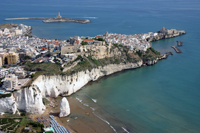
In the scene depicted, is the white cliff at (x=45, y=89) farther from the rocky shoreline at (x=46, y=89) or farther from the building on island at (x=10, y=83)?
the building on island at (x=10, y=83)

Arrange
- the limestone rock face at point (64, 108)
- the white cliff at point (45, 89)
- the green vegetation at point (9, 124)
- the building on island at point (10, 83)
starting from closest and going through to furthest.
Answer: the green vegetation at point (9, 124), the white cliff at point (45, 89), the building on island at point (10, 83), the limestone rock face at point (64, 108)

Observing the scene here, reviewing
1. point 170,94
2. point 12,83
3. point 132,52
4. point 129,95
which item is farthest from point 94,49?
point 12,83

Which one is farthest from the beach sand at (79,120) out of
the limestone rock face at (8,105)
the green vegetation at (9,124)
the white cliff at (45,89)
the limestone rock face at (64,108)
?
the green vegetation at (9,124)

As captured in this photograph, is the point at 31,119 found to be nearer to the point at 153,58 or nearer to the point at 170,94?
the point at 170,94

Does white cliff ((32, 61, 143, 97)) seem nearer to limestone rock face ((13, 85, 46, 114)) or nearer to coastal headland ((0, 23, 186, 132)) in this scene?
coastal headland ((0, 23, 186, 132))

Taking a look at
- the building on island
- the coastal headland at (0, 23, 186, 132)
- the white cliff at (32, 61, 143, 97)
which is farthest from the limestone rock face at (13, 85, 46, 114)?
the white cliff at (32, 61, 143, 97)

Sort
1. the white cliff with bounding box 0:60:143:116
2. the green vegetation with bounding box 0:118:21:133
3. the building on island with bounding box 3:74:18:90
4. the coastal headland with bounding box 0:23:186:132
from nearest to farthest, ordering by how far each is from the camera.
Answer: the green vegetation with bounding box 0:118:21:133, the white cliff with bounding box 0:60:143:116, the coastal headland with bounding box 0:23:186:132, the building on island with bounding box 3:74:18:90
